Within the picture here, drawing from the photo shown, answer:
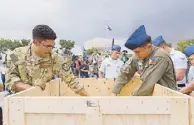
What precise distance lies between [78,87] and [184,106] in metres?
1.98

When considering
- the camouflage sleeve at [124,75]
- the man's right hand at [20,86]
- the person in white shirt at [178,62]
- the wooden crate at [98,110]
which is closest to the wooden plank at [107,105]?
the wooden crate at [98,110]

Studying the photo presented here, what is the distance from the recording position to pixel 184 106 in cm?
264

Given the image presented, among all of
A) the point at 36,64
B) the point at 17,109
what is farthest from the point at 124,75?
the point at 17,109

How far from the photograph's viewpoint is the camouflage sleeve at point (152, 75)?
3816 mm

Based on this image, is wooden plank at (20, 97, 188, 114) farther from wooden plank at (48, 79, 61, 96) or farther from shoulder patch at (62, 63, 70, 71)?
wooden plank at (48, 79, 61, 96)

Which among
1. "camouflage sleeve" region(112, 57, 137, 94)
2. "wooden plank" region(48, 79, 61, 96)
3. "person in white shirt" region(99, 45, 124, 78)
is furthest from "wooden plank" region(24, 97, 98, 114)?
"person in white shirt" region(99, 45, 124, 78)

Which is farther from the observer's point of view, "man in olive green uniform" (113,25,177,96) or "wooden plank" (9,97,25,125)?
"man in olive green uniform" (113,25,177,96)

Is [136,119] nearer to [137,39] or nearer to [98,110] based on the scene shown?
[98,110]

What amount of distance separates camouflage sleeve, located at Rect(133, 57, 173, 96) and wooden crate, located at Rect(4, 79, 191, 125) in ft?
3.54

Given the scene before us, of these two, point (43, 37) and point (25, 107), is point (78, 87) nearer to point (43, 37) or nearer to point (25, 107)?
point (43, 37)

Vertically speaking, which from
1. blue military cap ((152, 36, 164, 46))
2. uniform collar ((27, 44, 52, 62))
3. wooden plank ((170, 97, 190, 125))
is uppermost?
blue military cap ((152, 36, 164, 46))

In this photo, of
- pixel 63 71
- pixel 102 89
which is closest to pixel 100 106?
pixel 63 71

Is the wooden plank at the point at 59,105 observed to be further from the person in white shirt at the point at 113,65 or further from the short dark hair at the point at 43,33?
the person in white shirt at the point at 113,65

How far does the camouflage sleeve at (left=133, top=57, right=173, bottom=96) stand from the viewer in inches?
150
